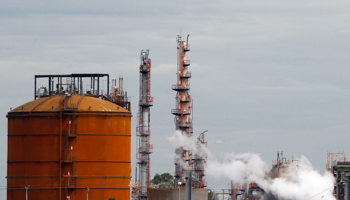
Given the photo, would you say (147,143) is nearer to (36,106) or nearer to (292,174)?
(292,174)

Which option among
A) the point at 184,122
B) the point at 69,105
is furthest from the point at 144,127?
the point at 69,105

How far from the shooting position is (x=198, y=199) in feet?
310

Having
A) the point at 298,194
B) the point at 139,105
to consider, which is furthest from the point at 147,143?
the point at 298,194

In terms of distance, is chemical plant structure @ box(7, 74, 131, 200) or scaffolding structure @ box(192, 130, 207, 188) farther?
scaffolding structure @ box(192, 130, 207, 188)

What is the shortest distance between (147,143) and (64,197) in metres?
28.1

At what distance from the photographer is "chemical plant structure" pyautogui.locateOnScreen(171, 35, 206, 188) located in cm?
10144

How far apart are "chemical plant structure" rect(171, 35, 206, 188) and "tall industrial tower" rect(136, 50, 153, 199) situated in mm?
5369

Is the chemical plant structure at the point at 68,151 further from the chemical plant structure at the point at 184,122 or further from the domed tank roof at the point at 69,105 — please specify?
the chemical plant structure at the point at 184,122

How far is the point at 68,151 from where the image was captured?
7162 centimetres

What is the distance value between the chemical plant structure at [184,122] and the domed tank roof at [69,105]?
1090 inches

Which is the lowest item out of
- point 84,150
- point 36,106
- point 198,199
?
point 198,199

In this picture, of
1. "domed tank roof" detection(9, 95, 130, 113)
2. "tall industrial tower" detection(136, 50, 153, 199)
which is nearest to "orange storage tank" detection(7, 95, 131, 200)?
"domed tank roof" detection(9, 95, 130, 113)

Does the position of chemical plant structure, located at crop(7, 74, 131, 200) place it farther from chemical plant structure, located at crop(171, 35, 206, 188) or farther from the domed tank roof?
chemical plant structure, located at crop(171, 35, 206, 188)

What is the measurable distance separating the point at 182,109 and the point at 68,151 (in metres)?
34.7
